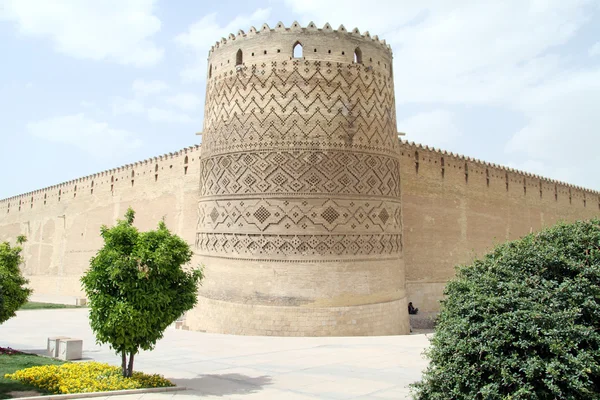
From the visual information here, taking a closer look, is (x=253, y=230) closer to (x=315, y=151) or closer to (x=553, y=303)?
(x=315, y=151)

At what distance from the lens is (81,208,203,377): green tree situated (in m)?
5.09

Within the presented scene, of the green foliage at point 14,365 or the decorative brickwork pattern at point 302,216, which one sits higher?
the decorative brickwork pattern at point 302,216

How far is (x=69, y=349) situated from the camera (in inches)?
263

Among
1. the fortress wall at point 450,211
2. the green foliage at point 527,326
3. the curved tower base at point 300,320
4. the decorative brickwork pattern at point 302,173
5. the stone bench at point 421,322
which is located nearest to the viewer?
the green foliage at point 527,326

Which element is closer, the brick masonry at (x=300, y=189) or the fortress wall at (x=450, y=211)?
the brick masonry at (x=300, y=189)

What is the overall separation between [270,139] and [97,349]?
457 centimetres

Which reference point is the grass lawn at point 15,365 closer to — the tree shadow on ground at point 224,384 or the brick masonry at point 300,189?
the tree shadow on ground at point 224,384

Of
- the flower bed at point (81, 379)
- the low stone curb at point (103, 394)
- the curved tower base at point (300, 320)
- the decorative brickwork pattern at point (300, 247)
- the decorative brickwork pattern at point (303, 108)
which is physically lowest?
the low stone curb at point (103, 394)

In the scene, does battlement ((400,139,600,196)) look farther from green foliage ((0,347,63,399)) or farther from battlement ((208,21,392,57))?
green foliage ((0,347,63,399))

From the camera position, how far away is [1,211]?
2428 cm

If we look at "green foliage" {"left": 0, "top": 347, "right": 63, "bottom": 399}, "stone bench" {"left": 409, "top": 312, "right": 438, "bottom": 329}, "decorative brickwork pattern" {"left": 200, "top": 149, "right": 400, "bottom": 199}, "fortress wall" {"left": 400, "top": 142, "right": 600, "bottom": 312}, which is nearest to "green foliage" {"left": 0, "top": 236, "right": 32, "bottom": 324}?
"green foliage" {"left": 0, "top": 347, "right": 63, "bottom": 399}

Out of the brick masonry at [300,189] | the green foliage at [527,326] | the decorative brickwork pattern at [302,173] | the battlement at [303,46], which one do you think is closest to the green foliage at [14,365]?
the brick masonry at [300,189]

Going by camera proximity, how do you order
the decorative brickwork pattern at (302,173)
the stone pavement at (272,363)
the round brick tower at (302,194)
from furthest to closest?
the decorative brickwork pattern at (302,173) < the round brick tower at (302,194) < the stone pavement at (272,363)

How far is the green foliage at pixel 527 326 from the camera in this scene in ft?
11.5
